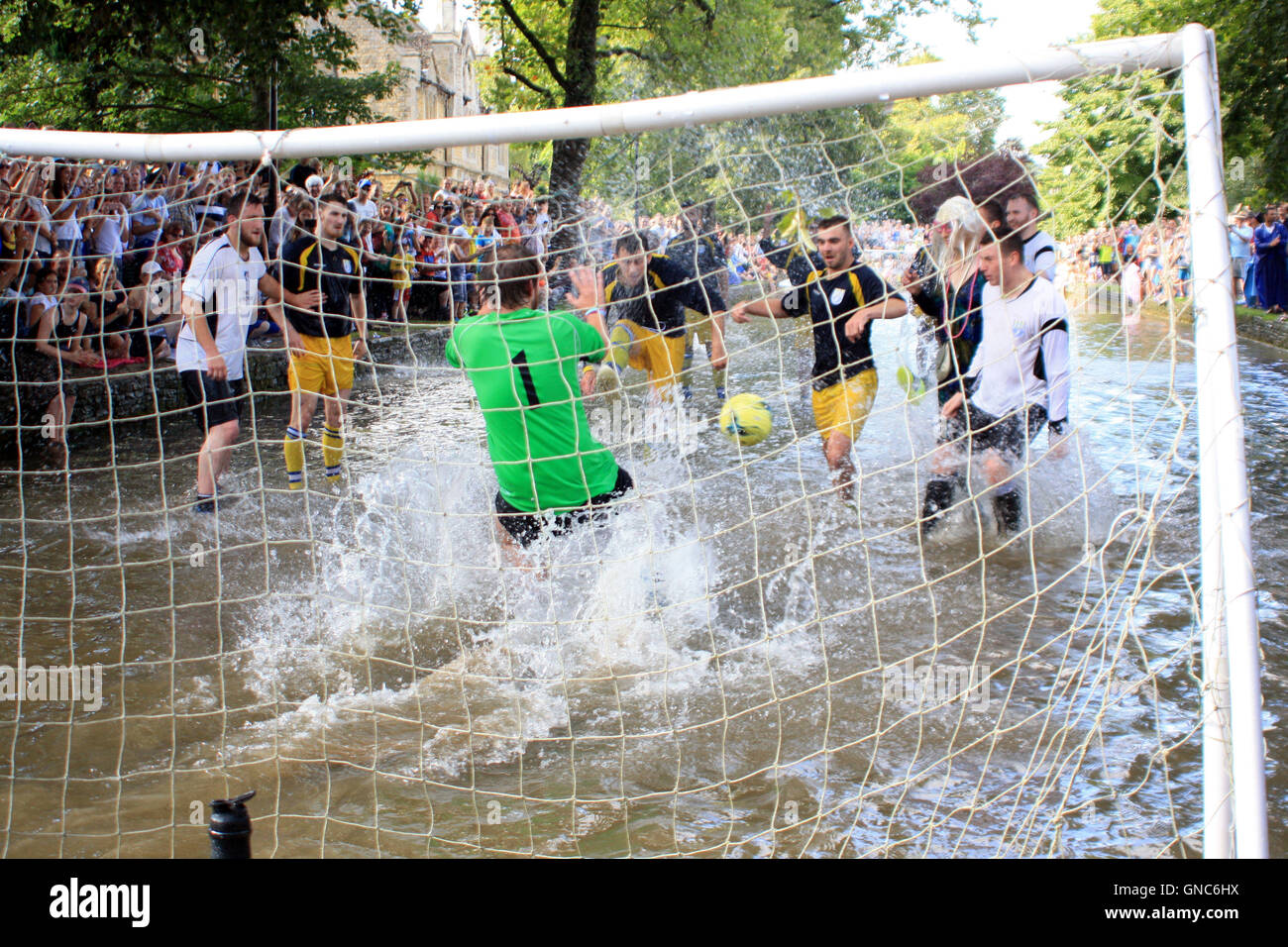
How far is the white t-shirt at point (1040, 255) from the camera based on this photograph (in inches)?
203

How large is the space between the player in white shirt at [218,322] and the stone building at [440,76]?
122 ft

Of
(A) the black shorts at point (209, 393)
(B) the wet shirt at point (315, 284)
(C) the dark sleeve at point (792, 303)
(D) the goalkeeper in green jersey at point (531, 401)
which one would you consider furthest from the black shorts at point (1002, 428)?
(A) the black shorts at point (209, 393)

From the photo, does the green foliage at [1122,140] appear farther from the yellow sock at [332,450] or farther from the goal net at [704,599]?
the yellow sock at [332,450]

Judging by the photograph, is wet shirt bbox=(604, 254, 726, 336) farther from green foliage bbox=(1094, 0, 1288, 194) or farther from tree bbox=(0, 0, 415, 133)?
green foliage bbox=(1094, 0, 1288, 194)

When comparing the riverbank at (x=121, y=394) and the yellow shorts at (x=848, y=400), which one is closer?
the yellow shorts at (x=848, y=400)

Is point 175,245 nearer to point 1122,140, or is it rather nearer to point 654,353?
point 654,353

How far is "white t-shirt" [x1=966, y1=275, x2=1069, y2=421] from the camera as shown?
5051 millimetres

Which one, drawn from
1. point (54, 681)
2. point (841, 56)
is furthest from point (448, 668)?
point (841, 56)

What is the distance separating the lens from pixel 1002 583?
5281 mm

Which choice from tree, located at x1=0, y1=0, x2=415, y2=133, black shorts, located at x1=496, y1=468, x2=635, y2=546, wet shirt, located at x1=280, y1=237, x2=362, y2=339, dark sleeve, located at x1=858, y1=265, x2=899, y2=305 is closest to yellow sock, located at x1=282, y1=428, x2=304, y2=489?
wet shirt, located at x1=280, y1=237, x2=362, y2=339
